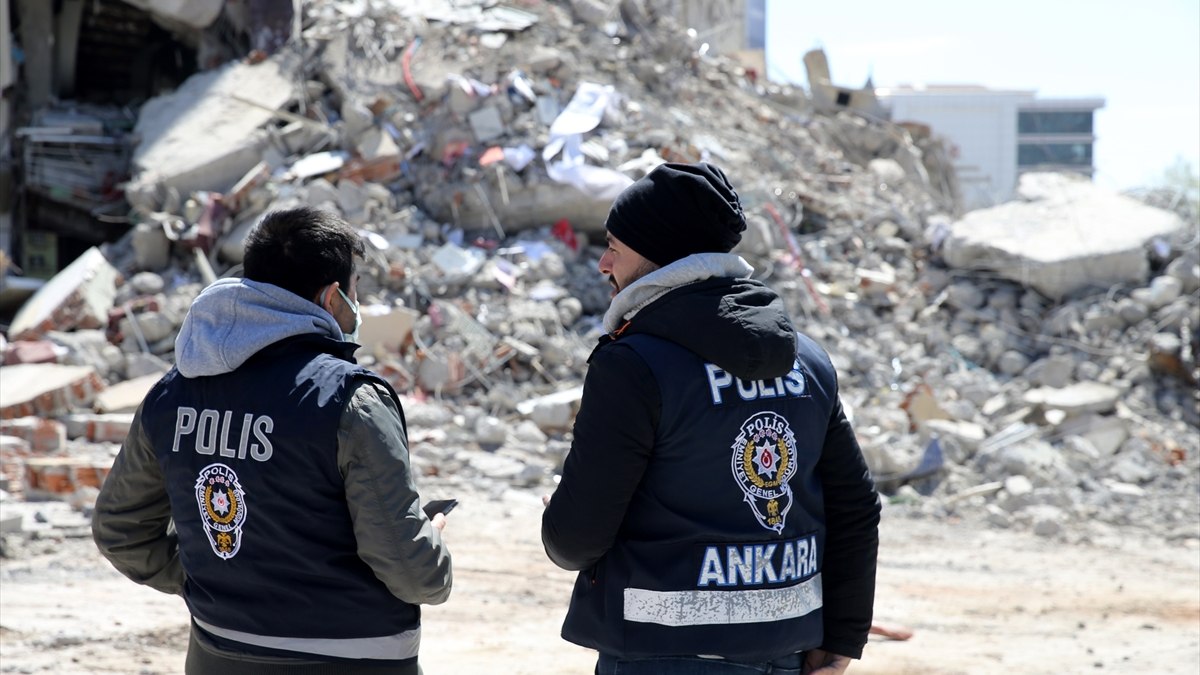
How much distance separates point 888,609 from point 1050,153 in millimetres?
52242

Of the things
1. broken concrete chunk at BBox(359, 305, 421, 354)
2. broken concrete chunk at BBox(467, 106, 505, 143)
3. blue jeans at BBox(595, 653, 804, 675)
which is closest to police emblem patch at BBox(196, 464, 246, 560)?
blue jeans at BBox(595, 653, 804, 675)

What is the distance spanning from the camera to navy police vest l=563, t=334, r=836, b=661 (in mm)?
1899

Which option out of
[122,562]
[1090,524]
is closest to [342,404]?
[122,562]

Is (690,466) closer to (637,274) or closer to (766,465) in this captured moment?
(766,465)

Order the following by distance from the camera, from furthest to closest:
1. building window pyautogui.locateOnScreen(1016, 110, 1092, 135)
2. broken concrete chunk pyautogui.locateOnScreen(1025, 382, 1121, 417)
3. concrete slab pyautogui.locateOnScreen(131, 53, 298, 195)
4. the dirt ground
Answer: building window pyautogui.locateOnScreen(1016, 110, 1092, 135)
concrete slab pyautogui.locateOnScreen(131, 53, 298, 195)
broken concrete chunk pyautogui.locateOnScreen(1025, 382, 1121, 417)
the dirt ground

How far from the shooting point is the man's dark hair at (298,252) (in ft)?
7.05

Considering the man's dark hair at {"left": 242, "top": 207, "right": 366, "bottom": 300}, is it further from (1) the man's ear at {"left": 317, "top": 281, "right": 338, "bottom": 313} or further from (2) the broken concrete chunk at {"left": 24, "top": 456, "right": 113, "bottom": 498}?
(2) the broken concrete chunk at {"left": 24, "top": 456, "right": 113, "bottom": 498}

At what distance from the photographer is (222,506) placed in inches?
82.3

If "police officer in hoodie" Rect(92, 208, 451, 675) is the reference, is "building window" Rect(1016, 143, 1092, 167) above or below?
below

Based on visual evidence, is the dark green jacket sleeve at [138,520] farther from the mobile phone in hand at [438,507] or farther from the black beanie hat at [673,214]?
the black beanie hat at [673,214]

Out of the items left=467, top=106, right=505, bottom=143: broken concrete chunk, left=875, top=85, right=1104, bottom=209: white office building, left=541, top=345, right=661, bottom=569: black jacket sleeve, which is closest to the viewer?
left=541, top=345, right=661, bottom=569: black jacket sleeve

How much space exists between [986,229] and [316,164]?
6.44m

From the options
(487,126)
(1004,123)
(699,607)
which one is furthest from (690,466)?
(1004,123)

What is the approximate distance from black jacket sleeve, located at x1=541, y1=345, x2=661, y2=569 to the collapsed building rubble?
19.1 ft
